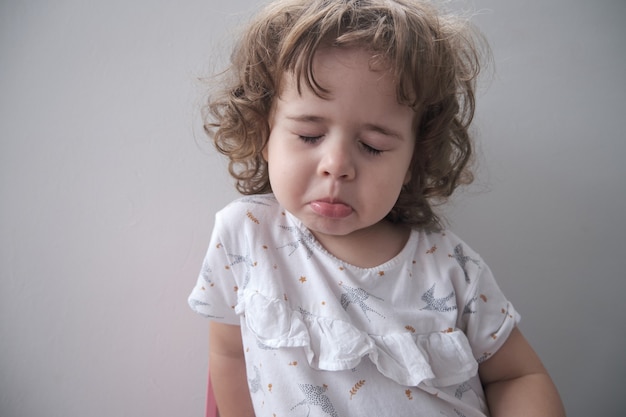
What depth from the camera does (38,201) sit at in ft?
2.38

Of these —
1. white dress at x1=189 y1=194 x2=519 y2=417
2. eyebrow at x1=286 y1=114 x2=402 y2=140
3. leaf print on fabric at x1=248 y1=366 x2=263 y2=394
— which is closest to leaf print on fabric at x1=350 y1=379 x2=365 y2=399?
white dress at x1=189 y1=194 x2=519 y2=417

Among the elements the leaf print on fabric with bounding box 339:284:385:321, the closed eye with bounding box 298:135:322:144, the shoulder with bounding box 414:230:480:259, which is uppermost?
the closed eye with bounding box 298:135:322:144

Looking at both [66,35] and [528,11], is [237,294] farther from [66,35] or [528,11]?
[528,11]

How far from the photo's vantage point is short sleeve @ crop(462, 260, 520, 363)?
0.65 m

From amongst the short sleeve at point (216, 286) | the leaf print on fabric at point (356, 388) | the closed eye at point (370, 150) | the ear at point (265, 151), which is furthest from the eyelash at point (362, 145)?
the leaf print on fabric at point (356, 388)

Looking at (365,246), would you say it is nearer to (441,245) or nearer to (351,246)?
(351,246)

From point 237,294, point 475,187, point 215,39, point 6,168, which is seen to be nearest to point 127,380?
point 237,294

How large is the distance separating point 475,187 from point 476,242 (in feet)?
0.39

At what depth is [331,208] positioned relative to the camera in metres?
0.58

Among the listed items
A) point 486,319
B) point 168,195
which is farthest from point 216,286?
point 486,319

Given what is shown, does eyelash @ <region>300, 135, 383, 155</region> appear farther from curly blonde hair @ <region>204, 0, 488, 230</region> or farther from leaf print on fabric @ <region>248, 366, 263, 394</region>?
leaf print on fabric @ <region>248, 366, 263, 394</region>

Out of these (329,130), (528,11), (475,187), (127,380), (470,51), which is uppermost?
(528,11)

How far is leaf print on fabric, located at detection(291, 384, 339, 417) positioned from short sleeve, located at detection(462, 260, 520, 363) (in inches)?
9.5

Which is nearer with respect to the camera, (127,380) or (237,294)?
(237,294)
